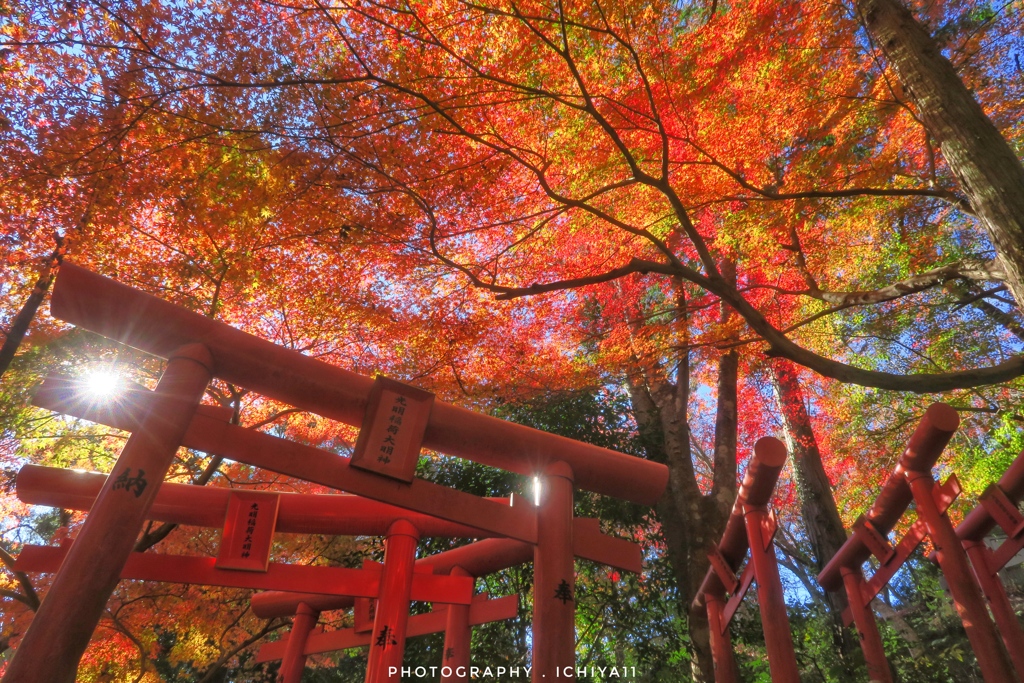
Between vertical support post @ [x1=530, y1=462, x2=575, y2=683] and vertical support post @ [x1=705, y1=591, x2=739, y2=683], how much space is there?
3.59 m

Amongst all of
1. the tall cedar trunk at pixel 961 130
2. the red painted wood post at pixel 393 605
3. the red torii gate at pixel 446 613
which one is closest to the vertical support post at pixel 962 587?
the tall cedar trunk at pixel 961 130

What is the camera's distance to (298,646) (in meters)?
7.91

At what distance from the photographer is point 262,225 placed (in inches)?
311

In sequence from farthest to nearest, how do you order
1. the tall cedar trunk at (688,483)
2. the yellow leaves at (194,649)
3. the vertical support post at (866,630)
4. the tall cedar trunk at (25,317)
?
the yellow leaves at (194,649)
the tall cedar trunk at (688,483)
the tall cedar trunk at (25,317)
the vertical support post at (866,630)

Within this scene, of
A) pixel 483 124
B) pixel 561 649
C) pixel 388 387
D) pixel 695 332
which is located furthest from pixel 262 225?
pixel 695 332

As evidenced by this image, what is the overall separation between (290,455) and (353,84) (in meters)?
4.34

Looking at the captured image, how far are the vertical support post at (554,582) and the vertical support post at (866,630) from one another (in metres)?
4.25

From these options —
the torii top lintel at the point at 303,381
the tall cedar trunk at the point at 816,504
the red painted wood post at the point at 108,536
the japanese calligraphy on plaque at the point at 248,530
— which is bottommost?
the red painted wood post at the point at 108,536

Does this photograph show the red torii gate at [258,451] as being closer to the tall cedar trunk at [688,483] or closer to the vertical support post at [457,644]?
the vertical support post at [457,644]

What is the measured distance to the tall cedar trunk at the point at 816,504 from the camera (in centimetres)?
873

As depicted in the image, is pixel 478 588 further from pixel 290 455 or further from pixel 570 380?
pixel 290 455

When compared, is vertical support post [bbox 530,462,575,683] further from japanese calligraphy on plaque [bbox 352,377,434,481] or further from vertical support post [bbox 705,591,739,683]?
vertical support post [bbox 705,591,739,683]

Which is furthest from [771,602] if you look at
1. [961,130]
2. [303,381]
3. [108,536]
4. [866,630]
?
[108,536]

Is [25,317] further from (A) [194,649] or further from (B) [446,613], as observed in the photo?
(B) [446,613]
